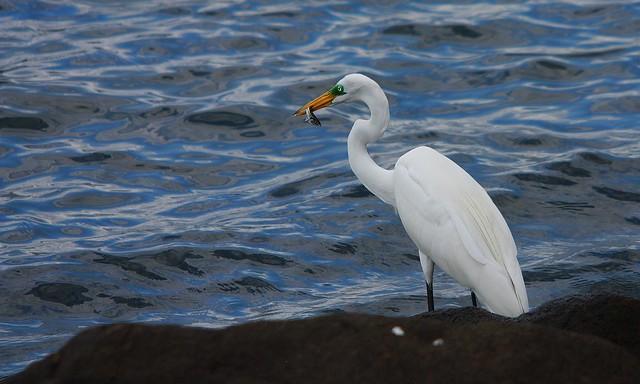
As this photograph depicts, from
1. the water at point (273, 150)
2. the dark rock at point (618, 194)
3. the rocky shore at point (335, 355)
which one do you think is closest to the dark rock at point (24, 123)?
the water at point (273, 150)

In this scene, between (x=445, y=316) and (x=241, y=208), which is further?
(x=241, y=208)

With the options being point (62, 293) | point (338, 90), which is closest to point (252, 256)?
point (62, 293)

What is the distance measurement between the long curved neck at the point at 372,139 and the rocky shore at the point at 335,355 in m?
3.11

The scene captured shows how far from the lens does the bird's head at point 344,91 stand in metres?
6.31

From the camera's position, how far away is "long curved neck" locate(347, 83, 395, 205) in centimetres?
630

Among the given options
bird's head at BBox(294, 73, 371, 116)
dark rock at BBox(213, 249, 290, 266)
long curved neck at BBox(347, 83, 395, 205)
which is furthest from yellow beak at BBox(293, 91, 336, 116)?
dark rock at BBox(213, 249, 290, 266)

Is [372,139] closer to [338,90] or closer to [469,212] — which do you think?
[338,90]

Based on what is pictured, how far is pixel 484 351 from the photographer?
321 cm

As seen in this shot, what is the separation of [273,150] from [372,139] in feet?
11.8

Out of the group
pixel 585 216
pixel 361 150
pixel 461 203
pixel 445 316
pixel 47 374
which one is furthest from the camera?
pixel 585 216

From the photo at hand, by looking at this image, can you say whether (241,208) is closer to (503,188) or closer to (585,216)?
(503,188)

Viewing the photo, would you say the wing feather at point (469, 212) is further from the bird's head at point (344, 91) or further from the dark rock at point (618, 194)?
the dark rock at point (618, 194)

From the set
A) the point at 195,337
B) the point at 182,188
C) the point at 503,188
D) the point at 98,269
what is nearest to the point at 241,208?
the point at 182,188

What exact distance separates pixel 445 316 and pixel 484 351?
110 centimetres
